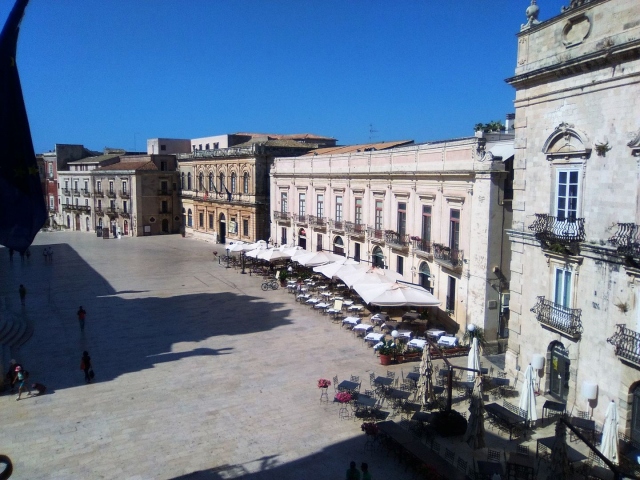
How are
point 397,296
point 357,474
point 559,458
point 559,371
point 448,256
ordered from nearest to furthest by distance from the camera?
point 559,458, point 357,474, point 559,371, point 397,296, point 448,256

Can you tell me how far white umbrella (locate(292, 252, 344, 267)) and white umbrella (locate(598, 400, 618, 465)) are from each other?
18.9m

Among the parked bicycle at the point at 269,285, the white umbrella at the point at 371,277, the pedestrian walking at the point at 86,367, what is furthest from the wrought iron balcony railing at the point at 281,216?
the pedestrian walking at the point at 86,367

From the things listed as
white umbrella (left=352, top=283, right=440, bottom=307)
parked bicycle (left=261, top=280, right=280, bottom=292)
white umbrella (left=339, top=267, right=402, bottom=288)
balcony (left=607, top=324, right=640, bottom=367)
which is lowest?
parked bicycle (left=261, top=280, right=280, bottom=292)

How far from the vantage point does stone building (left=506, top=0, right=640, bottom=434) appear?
12328mm

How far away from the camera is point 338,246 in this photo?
32375 millimetres

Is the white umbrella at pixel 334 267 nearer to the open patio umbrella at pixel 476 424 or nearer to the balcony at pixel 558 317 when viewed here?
the balcony at pixel 558 317

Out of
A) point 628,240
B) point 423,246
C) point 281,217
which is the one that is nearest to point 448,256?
point 423,246

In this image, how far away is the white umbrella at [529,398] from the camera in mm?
13812

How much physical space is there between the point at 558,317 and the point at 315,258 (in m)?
16.9

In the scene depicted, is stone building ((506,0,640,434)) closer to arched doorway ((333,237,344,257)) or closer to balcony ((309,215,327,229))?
arched doorway ((333,237,344,257))

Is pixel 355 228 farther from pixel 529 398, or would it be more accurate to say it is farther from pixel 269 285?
pixel 529 398

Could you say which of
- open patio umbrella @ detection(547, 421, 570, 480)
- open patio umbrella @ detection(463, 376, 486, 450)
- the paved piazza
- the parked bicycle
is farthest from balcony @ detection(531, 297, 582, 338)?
the parked bicycle

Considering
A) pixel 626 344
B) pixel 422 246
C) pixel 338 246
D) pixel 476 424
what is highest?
pixel 422 246

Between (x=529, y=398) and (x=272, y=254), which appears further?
(x=272, y=254)
